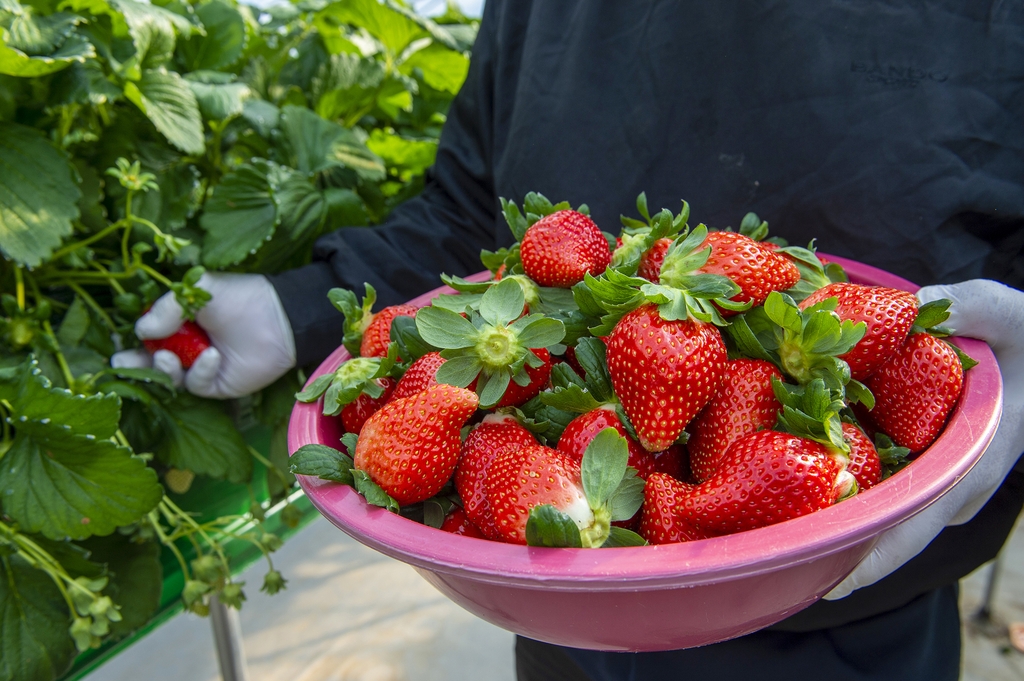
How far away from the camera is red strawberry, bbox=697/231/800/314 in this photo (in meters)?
0.48

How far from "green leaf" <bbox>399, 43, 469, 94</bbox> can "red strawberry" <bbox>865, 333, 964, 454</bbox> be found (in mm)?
980

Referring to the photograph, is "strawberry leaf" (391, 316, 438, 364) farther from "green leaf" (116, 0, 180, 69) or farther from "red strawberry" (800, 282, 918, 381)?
"green leaf" (116, 0, 180, 69)

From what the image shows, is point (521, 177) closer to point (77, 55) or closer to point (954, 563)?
point (77, 55)

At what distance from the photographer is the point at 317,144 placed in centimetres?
97

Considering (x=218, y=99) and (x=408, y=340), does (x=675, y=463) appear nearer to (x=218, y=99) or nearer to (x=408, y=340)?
(x=408, y=340)

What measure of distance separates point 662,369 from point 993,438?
334mm

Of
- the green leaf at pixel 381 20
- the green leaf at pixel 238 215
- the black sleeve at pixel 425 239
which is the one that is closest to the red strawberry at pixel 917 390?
the black sleeve at pixel 425 239

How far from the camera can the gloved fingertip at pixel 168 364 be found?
791 millimetres

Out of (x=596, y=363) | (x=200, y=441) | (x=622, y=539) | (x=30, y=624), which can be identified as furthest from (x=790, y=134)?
(x=30, y=624)

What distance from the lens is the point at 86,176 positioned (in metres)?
0.82

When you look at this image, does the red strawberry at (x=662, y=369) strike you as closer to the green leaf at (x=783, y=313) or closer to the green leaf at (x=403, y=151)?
the green leaf at (x=783, y=313)

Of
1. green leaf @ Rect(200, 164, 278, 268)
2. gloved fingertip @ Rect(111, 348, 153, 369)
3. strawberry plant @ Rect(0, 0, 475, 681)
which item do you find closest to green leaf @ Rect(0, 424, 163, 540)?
strawberry plant @ Rect(0, 0, 475, 681)

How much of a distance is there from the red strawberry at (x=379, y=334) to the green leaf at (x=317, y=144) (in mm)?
412

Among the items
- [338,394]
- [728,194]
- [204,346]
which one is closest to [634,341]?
[338,394]
